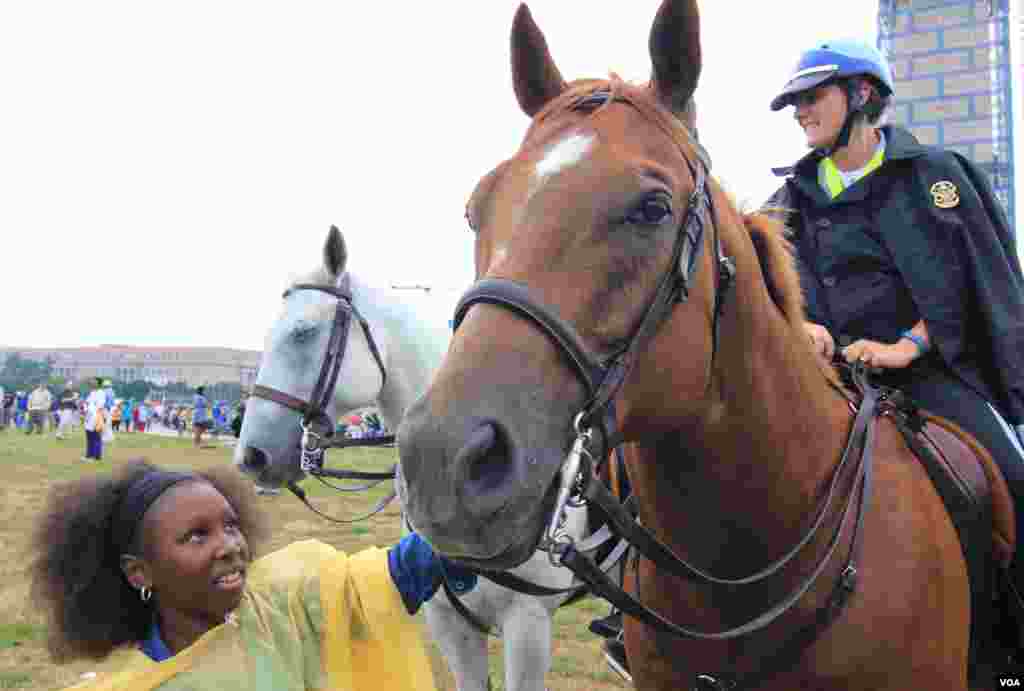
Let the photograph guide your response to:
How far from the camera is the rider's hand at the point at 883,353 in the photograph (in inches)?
115

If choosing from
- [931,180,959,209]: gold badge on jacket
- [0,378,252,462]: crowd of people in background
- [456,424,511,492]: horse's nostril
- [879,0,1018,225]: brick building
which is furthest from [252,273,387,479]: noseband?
[879,0,1018,225]: brick building

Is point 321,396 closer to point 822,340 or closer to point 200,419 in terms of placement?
point 822,340

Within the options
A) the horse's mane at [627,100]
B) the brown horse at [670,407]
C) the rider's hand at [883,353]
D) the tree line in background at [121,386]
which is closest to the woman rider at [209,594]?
A: the brown horse at [670,407]

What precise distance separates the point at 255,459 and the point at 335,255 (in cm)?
128

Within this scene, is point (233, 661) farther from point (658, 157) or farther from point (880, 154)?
point (880, 154)

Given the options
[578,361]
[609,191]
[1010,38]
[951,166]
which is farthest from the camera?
[1010,38]

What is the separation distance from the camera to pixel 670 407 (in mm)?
1858

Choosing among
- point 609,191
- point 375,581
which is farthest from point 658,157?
point 375,581

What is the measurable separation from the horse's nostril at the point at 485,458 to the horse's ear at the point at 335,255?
340 cm

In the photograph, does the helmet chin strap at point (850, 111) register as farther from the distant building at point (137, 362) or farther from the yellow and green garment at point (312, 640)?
the distant building at point (137, 362)

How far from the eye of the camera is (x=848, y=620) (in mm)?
2150

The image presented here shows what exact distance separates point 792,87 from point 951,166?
2.34 ft

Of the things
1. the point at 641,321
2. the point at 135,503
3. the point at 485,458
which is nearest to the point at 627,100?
the point at 641,321

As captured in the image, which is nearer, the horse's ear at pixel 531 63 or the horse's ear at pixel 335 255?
the horse's ear at pixel 531 63
